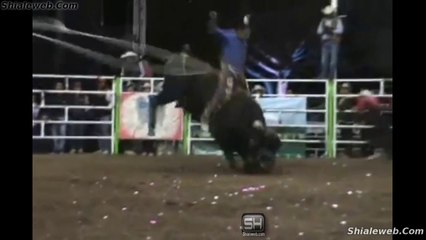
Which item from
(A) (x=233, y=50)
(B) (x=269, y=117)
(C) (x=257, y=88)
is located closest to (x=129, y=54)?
(A) (x=233, y=50)

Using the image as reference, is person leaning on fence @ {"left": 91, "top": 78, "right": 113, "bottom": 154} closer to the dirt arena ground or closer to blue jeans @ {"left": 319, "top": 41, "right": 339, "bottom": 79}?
the dirt arena ground

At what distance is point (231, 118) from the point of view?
3.29m

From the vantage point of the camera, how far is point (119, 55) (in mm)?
3254

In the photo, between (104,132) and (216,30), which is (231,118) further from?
(104,132)

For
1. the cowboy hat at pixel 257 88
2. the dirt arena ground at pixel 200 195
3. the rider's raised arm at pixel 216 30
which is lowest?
the dirt arena ground at pixel 200 195

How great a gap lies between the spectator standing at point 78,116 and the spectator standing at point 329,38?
1.17 meters

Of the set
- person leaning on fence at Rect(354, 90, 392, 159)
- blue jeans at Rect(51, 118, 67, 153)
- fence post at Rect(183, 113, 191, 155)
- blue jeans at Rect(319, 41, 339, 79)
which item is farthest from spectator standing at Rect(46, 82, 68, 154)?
person leaning on fence at Rect(354, 90, 392, 159)

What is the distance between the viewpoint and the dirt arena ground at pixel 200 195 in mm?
3266

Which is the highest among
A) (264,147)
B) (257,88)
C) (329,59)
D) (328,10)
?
(328,10)

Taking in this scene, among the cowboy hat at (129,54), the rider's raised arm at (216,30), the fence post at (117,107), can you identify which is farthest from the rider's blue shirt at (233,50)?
the fence post at (117,107)

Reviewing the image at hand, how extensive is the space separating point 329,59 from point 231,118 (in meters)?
0.56

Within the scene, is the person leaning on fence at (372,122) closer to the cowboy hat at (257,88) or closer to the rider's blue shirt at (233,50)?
the cowboy hat at (257,88)

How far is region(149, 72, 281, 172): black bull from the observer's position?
3.26 meters
